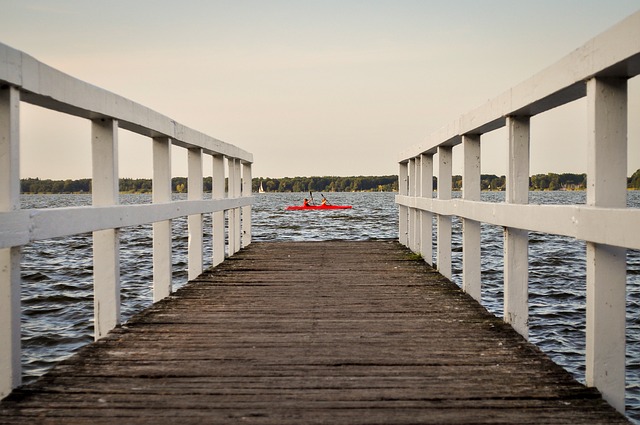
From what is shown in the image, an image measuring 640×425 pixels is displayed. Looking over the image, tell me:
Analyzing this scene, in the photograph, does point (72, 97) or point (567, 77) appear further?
point (72, 97)

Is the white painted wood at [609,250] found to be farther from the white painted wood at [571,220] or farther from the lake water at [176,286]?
the lake water at [176,286]

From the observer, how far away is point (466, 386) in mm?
3301

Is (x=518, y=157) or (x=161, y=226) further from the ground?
(x=518, y=157)

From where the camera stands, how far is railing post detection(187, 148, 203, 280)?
750 cm

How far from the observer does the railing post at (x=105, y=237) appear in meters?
4.63

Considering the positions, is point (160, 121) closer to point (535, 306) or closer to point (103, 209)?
point (103, 209)

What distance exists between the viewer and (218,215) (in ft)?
29.5

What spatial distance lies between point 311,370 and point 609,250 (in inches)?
62.8

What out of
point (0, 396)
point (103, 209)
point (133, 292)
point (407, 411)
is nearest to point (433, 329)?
point (407, 411)

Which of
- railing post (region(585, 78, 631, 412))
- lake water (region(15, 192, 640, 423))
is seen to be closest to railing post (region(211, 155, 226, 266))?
lake water (region(15, 192, 640, 423))

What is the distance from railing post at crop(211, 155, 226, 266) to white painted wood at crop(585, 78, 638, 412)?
6249 mm

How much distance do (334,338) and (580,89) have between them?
Result: 2091 millimetres

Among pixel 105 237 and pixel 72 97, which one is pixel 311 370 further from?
pixel 72 97

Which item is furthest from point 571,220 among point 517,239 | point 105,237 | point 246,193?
point 246,193
